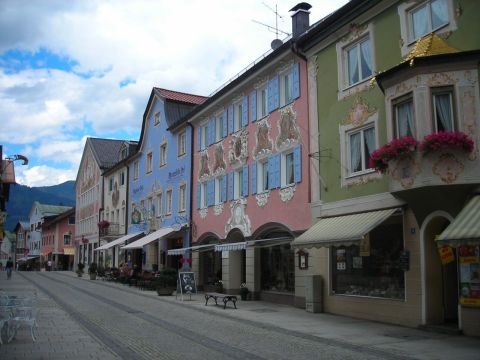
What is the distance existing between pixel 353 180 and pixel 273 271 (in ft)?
24.2

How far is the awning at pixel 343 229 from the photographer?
14328 mm

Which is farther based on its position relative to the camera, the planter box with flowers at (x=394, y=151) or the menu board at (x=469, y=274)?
the planter box with flowers at (x=394, y=151)

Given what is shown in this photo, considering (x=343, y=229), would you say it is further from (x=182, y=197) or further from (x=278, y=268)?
(x=182, y=197)

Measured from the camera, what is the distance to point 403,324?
14.4 meters

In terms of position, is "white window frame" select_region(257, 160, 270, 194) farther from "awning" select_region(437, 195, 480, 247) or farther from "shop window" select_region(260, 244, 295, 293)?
"awning" select_region(437, 195, 480, 247)

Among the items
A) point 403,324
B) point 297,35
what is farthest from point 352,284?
point 297,35

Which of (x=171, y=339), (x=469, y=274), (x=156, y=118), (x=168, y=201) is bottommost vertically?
(x=171, y=339)

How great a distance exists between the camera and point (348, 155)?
17.2 metres

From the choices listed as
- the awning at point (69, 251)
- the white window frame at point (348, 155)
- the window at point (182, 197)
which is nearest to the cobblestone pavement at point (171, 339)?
the white window frame at point (348, 155)

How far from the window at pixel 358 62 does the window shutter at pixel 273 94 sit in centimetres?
468

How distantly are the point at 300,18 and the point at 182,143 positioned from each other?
13.2 meters

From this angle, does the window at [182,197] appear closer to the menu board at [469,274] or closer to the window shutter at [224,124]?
the window shutter at [224,124]

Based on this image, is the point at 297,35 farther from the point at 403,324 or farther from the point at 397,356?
the point at 397,356

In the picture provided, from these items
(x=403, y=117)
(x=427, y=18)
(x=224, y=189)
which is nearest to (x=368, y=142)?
(x=403, y=117)
